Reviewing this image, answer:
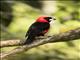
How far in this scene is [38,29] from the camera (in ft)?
13.5

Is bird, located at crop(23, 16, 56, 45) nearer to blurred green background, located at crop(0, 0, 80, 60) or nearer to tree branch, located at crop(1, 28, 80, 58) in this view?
tree branch, located at crop(1, 28, 80, 58)

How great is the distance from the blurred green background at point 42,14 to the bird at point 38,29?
1.70ft

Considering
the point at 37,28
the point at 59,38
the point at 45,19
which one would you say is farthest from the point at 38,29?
the point at 59,38

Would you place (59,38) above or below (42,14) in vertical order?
above

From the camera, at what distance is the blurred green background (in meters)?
5.45

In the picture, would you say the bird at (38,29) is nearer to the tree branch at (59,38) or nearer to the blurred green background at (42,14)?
the tree branch at (59,38)

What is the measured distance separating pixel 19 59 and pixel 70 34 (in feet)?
6.54

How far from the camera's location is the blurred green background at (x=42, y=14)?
5.45 meters

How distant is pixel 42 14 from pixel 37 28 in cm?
227

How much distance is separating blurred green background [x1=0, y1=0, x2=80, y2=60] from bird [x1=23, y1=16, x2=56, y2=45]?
0.52 metres

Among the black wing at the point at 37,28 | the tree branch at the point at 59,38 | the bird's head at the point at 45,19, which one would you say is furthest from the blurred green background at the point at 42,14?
the tree branch at the point at 59,38

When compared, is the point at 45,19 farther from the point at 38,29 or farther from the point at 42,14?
the point at 42,14

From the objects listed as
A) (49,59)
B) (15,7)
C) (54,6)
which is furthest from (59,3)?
(49,59)

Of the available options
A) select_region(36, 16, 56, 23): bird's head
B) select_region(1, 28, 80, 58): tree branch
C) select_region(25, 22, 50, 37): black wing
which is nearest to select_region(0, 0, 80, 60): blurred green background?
select_region(36, 16, 56, 23): bird's head
